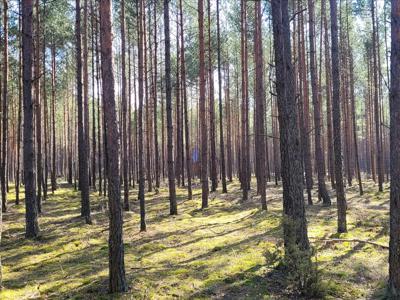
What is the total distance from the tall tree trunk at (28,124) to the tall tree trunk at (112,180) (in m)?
5.12

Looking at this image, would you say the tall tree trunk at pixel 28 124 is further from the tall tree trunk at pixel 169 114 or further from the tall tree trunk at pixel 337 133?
the tall tree trunk at pixel 337 133

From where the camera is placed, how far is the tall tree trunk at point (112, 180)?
6.20m

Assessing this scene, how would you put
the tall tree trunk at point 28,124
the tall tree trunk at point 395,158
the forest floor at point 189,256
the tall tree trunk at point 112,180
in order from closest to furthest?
the tall tree trunk at point 395,158 < the tall tree trunk at point 112,180 < the forest floor at point 189,256 < the tall tree trunk at point 28,124

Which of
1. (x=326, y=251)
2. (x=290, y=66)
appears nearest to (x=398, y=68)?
(x=290, y=66)

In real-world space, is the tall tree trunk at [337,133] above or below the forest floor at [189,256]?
above

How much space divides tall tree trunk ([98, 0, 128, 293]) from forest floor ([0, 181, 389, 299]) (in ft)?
1.16

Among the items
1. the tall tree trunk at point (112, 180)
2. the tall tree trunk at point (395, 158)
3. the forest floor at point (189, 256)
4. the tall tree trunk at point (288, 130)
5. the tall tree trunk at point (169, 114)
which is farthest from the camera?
the tall tree trunk at point (169, 114)

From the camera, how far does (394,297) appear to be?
19.1 feet

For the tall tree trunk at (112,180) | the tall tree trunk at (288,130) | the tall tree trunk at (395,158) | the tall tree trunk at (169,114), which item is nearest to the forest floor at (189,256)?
the tall tree trunk at (112,180)

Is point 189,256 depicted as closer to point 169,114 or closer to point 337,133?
point 337,133

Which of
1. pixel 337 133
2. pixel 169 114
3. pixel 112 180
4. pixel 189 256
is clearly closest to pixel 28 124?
pixel 169 114

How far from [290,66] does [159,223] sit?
24.4 feet

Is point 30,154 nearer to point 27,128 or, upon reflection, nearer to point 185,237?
point 27,128

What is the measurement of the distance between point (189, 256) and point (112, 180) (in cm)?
353
